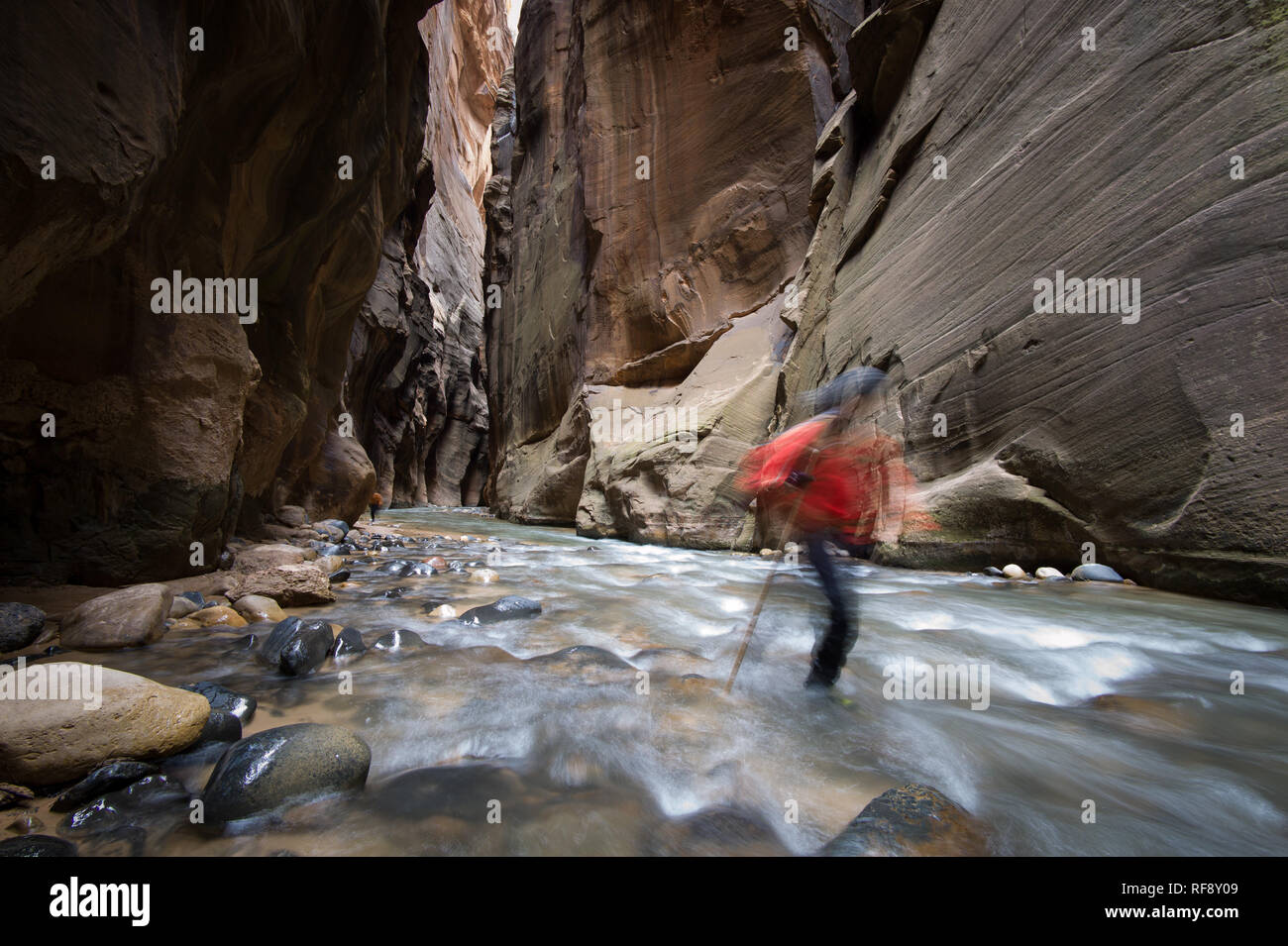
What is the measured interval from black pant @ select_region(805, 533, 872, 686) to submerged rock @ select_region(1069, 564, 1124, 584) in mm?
2970

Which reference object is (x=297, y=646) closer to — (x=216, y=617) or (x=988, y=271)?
(x=216, y=617)

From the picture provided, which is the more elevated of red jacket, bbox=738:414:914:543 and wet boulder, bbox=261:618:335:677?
red jacket, bbox=738:414:914:543

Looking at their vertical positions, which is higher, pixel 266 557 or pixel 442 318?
pixel 442 318

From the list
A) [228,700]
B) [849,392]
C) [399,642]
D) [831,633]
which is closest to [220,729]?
[228,700]

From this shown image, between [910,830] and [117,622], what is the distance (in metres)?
3.49

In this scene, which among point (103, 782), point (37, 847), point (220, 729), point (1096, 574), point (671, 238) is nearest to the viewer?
point (37, 847)

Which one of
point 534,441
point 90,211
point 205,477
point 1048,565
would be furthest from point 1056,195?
point 534,441

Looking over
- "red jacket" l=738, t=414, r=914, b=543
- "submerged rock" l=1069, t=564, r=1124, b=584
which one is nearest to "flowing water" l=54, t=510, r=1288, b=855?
"submerged rock" l=1069, t=564, r=1124, b=584

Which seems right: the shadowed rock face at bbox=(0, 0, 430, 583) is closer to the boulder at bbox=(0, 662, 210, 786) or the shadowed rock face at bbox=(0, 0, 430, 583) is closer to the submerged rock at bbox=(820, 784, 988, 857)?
the boulder at bbox=(0, 662, 210, 786)

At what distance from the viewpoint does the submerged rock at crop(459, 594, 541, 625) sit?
3283 millimetres

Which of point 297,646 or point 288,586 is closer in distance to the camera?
point 297,646

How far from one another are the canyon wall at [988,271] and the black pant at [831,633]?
2933 millimetres

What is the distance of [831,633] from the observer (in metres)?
2.32
